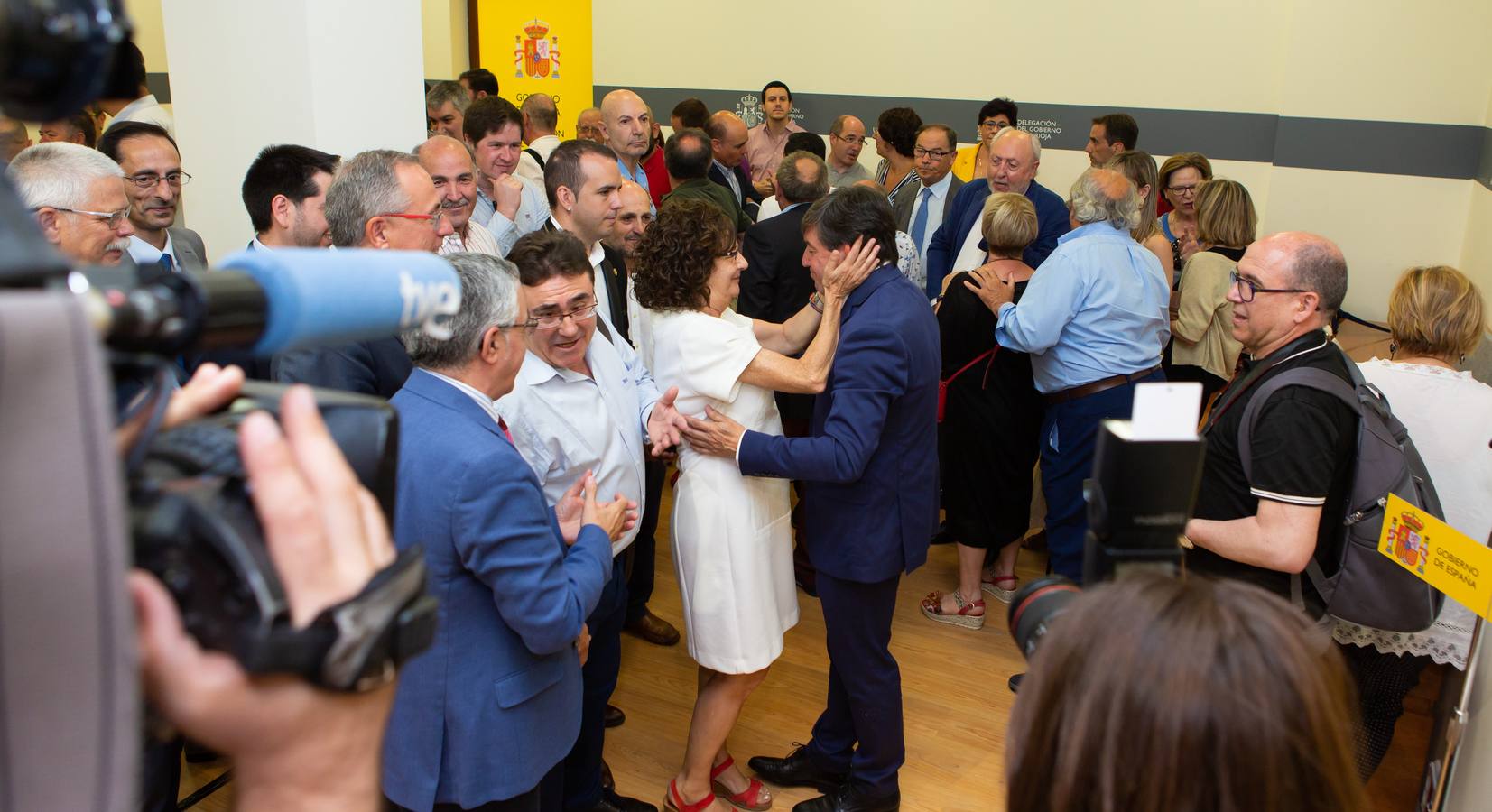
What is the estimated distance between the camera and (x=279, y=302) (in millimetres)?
659

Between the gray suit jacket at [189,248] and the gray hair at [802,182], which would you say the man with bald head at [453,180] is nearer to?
the gray suit jacket at [189,248]

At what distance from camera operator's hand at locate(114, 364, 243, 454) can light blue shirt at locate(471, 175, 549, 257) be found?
311cm

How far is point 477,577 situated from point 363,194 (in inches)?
42.9

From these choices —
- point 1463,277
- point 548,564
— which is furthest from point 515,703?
point 1463,277

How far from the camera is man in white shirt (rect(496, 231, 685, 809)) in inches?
89.4

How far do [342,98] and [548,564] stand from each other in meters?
1.88

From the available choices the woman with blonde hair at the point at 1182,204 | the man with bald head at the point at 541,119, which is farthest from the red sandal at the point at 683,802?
the man with bald head at the point at 541,119

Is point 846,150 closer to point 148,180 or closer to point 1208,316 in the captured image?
point 1208,316

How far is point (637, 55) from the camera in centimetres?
931

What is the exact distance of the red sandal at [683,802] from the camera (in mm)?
2787

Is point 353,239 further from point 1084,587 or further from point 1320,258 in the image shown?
point 1320,258

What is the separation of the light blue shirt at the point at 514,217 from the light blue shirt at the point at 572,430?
149 centimetres

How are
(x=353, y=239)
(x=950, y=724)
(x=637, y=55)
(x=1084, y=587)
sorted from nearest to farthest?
1. (x=1084, y=587)
2. (x=353, y=239)
3. (x=950, y=724)
4. (x=637, y=55)

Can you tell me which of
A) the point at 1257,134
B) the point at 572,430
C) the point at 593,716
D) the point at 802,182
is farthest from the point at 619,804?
the point at 1257,134
